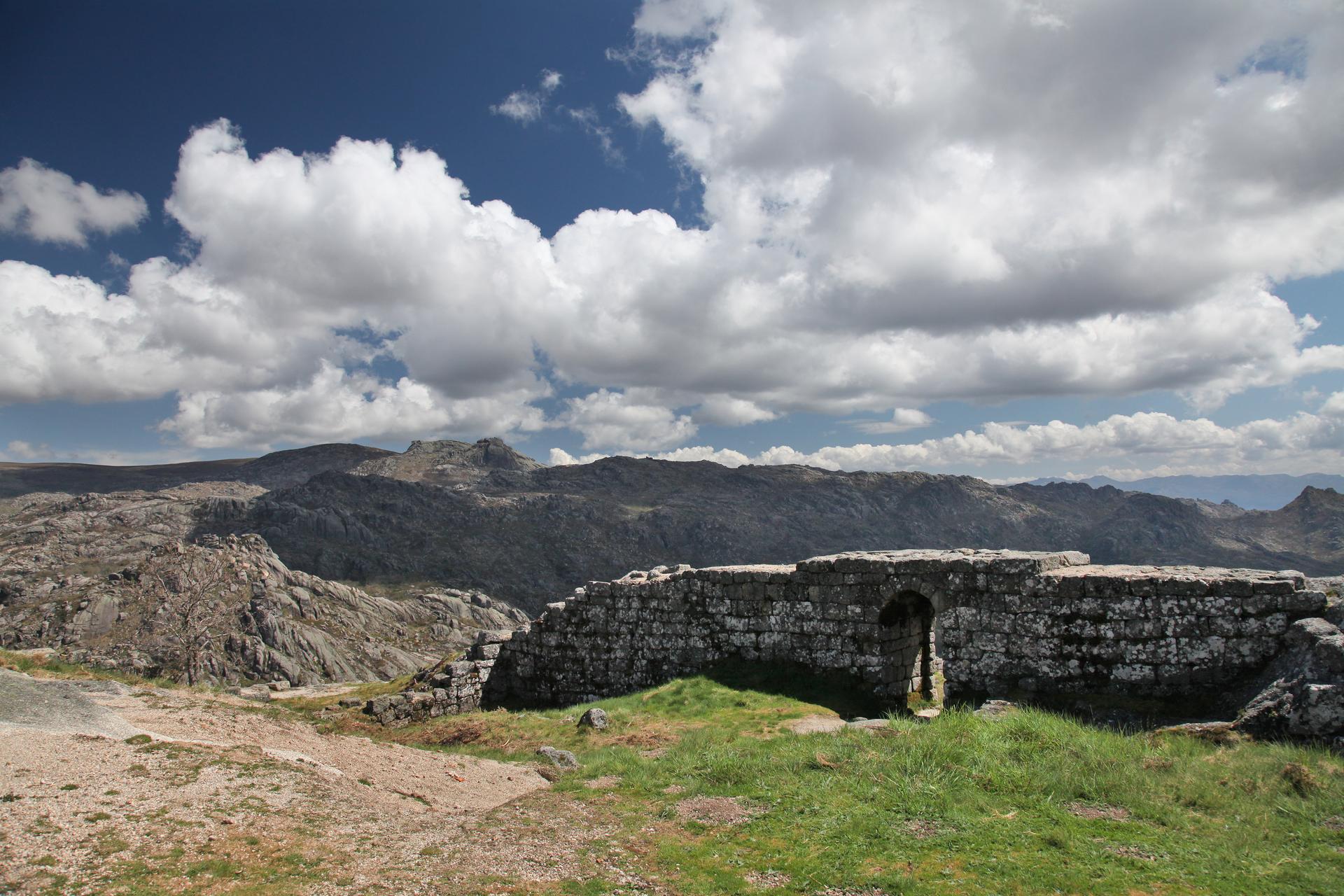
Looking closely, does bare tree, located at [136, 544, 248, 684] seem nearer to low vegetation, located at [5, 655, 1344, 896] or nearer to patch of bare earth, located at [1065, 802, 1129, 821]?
low vegetation, located at [5, 655, 1344, 896]

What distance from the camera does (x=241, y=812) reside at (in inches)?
369

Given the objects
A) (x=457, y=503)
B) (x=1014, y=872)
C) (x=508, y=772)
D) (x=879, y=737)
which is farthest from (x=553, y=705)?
(x=457, y=503)

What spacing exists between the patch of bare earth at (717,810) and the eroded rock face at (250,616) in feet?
189

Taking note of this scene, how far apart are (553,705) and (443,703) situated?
3.46 meters

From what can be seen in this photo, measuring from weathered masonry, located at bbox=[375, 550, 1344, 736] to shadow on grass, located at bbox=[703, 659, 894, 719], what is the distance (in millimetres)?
266

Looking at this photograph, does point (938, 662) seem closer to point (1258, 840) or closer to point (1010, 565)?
point (1010, 565)

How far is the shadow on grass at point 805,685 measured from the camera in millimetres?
17922

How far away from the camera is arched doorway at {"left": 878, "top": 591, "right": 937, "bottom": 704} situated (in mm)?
18797

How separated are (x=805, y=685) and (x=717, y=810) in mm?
9428

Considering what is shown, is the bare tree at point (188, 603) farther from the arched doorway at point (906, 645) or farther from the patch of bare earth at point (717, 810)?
the patch of bare earth at point (717, 810)

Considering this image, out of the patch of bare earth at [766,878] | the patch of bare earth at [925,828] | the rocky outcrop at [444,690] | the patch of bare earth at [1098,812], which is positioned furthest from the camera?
the rocky outcrop at [444,690]

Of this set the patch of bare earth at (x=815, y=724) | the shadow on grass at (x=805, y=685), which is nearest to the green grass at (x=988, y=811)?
the patch of bare earth at (x=815, y=724)

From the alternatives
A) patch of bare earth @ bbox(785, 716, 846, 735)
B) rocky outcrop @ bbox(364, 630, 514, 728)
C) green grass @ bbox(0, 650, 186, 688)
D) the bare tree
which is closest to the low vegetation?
patch of bare earth @ bbox(785, 716, 846, 735)

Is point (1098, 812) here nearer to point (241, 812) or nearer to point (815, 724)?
point (815, 724)
